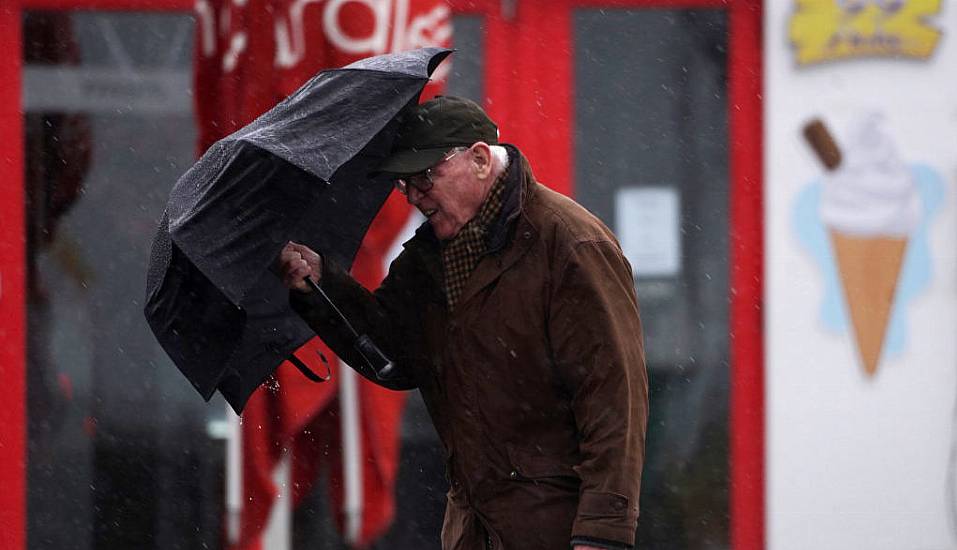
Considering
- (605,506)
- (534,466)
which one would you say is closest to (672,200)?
(534,466)

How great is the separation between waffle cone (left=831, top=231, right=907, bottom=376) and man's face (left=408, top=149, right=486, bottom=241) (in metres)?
2.93

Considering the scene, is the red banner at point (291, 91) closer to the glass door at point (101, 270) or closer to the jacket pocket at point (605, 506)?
the glass door at point (101, 270)

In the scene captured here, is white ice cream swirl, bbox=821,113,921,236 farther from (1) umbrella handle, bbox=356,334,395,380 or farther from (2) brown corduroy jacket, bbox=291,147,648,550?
(1) umbrella handle, bbox=356,334,395,380

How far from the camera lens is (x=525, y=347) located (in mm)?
3035

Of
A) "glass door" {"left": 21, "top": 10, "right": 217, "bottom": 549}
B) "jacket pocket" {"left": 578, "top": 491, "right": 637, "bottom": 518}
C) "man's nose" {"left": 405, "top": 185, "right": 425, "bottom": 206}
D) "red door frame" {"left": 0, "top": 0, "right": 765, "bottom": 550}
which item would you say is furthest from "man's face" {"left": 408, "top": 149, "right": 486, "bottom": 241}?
"glass door" {"left": 21, "top": 10, "right": 217, "bottom": 549}

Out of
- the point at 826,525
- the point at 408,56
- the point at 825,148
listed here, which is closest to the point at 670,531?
the point at 826,525

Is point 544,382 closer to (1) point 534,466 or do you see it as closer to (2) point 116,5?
(1) point 534,466

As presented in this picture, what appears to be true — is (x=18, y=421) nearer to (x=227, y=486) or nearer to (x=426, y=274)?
(x=227, y=486)

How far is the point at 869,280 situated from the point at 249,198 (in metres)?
3.39

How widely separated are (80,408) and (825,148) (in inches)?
133

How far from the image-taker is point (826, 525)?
564 cm

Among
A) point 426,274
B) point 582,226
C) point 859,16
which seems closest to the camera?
point 582,226

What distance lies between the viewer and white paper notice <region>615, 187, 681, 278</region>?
5734 millimetres

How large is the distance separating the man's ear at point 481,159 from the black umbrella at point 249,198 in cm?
20
